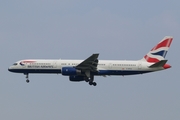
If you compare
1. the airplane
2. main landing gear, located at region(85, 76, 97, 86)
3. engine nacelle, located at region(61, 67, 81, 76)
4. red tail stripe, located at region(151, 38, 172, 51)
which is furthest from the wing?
red tail stripe, located at region(151, 38, 172, 51)

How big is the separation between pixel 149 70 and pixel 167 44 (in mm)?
7869

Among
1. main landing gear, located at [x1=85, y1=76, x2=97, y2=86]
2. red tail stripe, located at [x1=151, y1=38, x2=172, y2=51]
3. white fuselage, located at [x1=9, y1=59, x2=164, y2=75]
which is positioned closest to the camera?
white fuselage, located at [x1=9, y1=59, x2=164, y2=75]

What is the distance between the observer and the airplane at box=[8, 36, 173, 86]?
82.6m

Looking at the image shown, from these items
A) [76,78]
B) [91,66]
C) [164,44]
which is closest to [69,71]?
[91,66]

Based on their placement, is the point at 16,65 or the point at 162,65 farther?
the point at 16,65

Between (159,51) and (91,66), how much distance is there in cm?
1344

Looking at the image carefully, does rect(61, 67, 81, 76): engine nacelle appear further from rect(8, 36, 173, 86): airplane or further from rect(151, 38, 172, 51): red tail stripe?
rect(151, 38, 172, 51): red tail stripe

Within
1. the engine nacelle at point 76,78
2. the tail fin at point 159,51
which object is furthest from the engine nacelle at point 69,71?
the tail fin at point 159,51

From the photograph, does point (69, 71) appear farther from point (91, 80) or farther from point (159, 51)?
point (159, 51)

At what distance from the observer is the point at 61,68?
276 ft

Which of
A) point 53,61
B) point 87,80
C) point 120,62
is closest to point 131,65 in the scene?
point 120,62

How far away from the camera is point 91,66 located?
273ft

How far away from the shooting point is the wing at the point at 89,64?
268 ft

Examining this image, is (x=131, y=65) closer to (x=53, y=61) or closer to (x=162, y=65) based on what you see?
(x=162, y=65)
